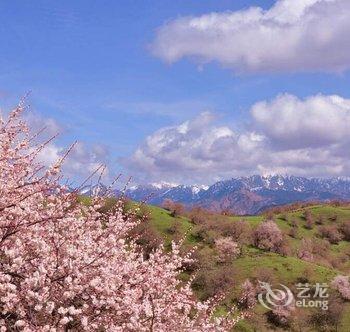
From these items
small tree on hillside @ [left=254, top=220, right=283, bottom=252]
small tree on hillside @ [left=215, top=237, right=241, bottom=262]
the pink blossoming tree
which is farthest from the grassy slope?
the pink blossoming tree

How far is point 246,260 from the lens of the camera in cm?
8200

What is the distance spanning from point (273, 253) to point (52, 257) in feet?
255

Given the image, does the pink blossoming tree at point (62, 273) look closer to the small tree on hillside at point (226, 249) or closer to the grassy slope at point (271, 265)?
the grassy slope at point (271, 265)

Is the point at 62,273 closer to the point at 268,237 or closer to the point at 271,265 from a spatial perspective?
the point at 271,265

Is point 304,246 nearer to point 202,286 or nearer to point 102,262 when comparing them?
point 202,286

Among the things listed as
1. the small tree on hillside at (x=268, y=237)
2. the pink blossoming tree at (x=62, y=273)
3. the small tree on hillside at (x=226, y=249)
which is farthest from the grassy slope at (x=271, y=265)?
the pink blossoming tree at (x=62, y=273)

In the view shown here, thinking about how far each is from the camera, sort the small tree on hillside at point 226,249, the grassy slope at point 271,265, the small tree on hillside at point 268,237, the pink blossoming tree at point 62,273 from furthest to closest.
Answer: the small tree on hillside at point 268,237
the small tree on hillside at point 226,249
the grassy slope at point 271,265
the pink blossoming tree at point 62,273

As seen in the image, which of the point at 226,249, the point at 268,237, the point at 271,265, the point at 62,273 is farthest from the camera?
the point at 268,237

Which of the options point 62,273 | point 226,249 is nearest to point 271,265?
point 226,249

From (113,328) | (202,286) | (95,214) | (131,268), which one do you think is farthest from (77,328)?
(202,286)

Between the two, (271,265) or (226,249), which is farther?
(226,249)

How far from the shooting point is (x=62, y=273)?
1163 cm

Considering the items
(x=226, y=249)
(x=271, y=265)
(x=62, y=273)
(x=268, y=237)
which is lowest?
(x=62, y=273)

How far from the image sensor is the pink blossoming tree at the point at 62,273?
1116 cm
